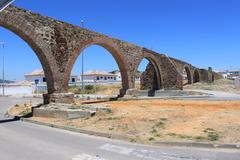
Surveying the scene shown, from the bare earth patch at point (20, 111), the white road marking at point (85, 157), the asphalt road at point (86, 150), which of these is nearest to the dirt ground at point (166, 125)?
the asphalt road at point (86, 150)

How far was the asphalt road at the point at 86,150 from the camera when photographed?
8.19 m

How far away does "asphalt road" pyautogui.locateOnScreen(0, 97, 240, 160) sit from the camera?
819 centimetres

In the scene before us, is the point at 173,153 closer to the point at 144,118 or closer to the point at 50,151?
the point at 50,151

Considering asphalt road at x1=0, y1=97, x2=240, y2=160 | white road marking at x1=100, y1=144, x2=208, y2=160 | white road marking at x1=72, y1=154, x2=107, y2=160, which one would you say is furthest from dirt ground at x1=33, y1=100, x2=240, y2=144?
white road marking at x1=72, y1=154, x2=107, y2=160

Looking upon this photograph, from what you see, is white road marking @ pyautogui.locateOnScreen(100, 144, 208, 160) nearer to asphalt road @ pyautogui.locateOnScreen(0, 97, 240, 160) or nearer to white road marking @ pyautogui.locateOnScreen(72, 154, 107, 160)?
asphalt road @ pyautogui.locateOnScreen(0, 97, 240, 160)

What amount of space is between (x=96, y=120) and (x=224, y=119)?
4.86 metres

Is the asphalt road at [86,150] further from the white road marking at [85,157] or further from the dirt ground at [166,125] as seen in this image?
the dirt ground at [166,125]

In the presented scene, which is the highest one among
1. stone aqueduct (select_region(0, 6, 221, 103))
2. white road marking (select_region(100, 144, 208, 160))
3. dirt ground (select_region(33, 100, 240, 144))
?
stone aqueduct (select_region(0, 6, 221, 103))

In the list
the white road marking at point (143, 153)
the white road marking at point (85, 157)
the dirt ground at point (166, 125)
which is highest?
the dirt ground at point (166, 125)

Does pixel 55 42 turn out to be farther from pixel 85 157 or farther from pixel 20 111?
pixel 85 157

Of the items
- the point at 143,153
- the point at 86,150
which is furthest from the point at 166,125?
the point at 86,150

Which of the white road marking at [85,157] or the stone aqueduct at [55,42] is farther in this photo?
the stone aqueduct at [55,42]

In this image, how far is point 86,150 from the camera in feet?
29.3

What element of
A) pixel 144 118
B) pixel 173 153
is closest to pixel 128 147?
pixel 173 153
